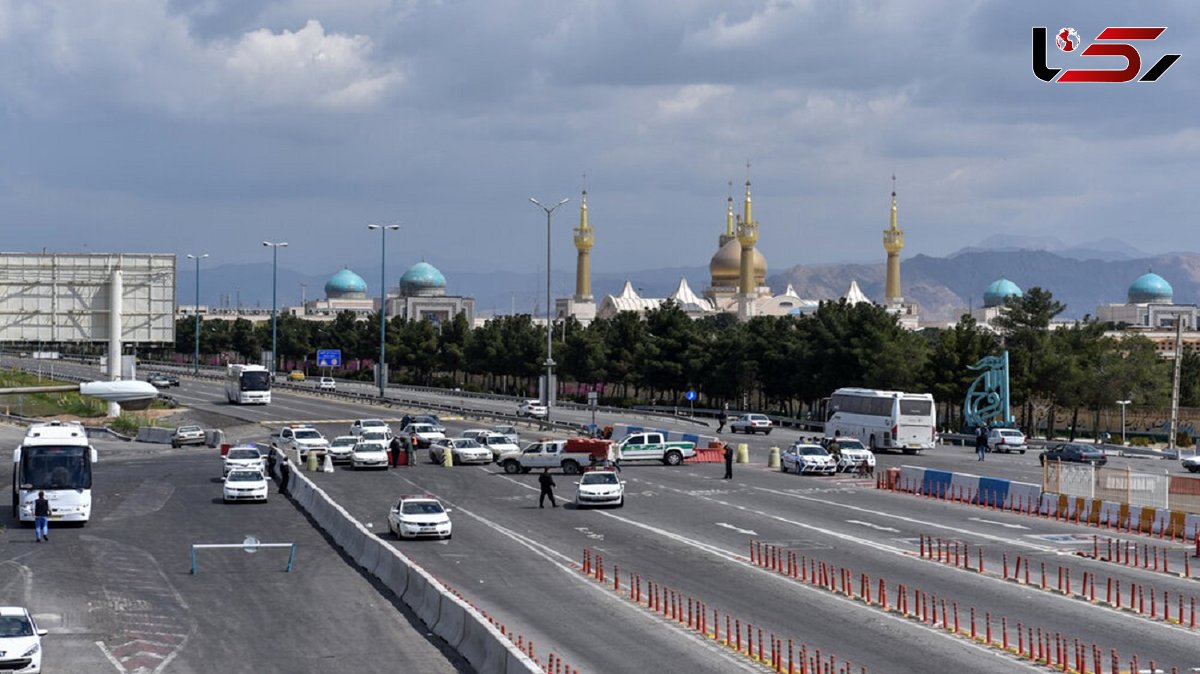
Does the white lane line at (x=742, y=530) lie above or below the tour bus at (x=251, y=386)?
below

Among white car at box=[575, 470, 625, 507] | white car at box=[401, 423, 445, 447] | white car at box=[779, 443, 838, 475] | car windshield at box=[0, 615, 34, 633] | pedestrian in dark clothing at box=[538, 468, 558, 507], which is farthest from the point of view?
white car at box=[401, 423, 445, 447]

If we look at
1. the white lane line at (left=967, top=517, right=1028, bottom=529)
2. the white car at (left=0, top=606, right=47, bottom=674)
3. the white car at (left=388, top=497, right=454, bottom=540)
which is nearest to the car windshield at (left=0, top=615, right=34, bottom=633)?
the white car at (left=0, top=606, right=47, bottom=674)

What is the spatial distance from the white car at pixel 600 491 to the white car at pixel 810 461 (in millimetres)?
15092

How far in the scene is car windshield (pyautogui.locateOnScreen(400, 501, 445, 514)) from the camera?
39.3 meters

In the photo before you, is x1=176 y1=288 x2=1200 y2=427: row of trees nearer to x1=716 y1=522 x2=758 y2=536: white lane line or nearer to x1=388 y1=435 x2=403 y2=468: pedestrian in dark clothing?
x1=388 y1=435 x2=403 y2=468: pedestrian in dark clothing

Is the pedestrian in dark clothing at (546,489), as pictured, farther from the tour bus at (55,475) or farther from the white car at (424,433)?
the white car at (424,433)

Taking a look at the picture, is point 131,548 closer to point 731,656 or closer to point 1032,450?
point 731,656

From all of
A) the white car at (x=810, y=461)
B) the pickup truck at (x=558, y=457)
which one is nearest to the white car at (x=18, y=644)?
the pickup truck at (x=558, y=457)

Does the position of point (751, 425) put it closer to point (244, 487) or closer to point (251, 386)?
point (251, 386)

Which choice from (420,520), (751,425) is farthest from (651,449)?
(420,520)

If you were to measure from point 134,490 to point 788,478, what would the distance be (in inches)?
934

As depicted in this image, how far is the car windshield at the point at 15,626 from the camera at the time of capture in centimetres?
2245

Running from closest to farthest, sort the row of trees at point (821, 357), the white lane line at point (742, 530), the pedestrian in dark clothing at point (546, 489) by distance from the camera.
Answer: the white lane line at point (742, 530)
the pedestrian in dark clothing at point (546, 489)
the row of trees at point (821, 357)

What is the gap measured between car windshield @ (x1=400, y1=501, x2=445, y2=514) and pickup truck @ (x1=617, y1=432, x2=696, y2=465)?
1028 inches
